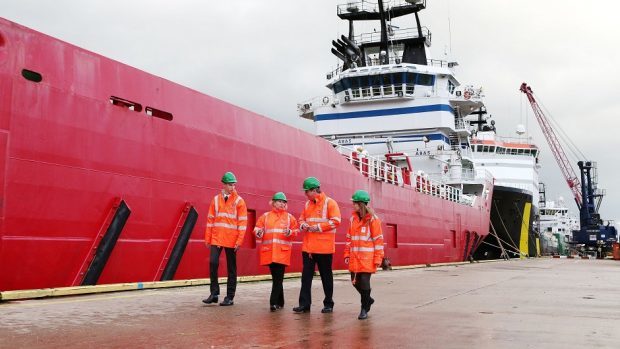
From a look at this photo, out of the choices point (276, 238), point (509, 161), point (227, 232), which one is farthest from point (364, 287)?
point (509, 161)

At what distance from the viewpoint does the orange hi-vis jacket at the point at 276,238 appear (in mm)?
6520

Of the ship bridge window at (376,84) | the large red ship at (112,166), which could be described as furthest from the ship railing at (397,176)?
the ship bridge window at (376,84)

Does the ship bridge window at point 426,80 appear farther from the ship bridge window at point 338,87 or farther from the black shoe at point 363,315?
the black shoe at point 363,315

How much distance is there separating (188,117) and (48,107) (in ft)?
8.73

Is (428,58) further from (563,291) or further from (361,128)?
(563,291)

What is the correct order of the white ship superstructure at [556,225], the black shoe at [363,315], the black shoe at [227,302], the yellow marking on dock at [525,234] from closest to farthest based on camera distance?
the black shoe at [363,315] → the black shoe at [227,302] → the yellow marking on dock at [525,234] → the white ship superstructure at [556,225]

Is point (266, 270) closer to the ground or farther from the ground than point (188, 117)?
closer to the ground

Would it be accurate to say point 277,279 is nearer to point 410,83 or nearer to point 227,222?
point 227,222

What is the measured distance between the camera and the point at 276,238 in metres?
6.57

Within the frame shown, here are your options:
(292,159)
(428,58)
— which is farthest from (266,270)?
(428,58)

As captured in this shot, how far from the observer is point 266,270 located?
11.2 metres

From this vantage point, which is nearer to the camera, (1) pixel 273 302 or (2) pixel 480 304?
(1) pixel 273 302

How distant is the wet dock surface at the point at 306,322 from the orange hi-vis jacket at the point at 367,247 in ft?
A: 1.71

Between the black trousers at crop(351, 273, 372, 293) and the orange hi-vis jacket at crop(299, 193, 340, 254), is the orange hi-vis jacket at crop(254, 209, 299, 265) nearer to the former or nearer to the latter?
the orange hi-vis jacket at crop(299, 193, 340, 254)
